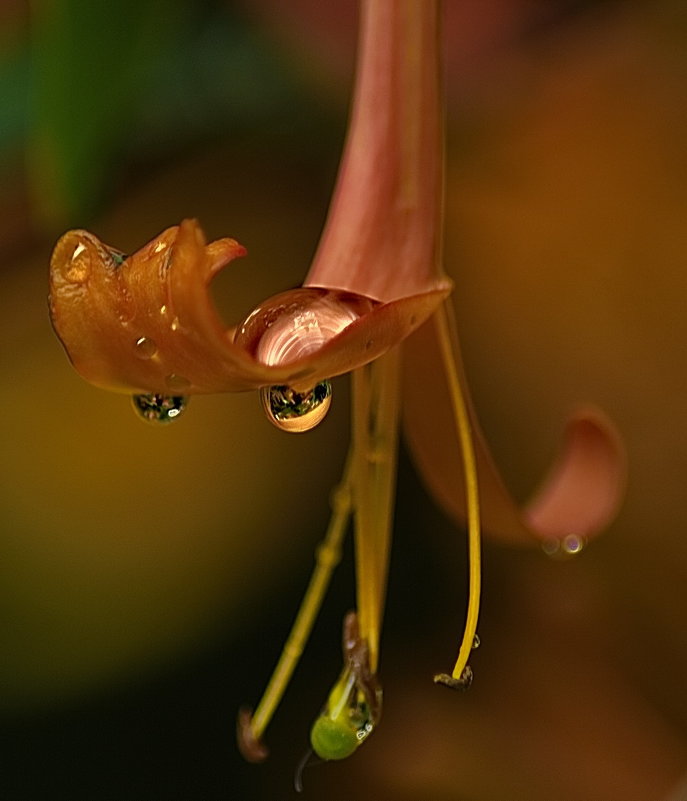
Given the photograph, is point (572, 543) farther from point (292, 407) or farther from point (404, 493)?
point (404, 493)

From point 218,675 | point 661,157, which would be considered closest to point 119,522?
point 218,675

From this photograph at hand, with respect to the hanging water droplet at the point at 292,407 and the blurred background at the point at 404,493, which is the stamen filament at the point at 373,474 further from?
the blurred background at the point at 404,493

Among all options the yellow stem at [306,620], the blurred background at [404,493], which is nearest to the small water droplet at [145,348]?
the yellow stem at [306,620]

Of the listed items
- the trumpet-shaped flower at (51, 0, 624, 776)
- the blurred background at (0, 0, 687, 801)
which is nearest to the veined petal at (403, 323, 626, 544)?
the trumpet-shaped flower at (51, 0, 624, 776)

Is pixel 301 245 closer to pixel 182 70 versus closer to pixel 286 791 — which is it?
pixel 182 70

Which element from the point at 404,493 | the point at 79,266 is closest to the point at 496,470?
the point at 79,266
